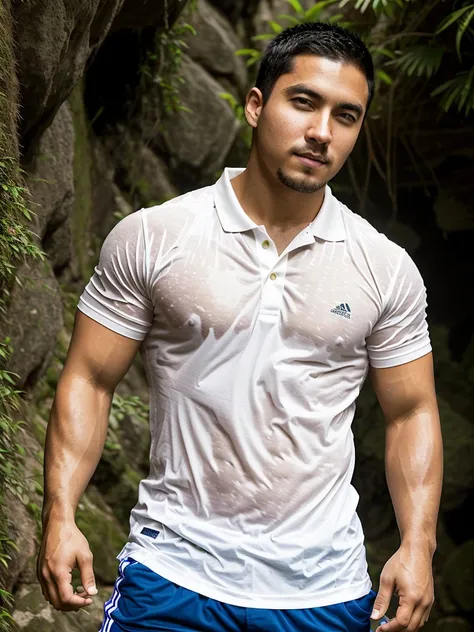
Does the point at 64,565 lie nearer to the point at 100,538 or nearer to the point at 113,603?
the point at 113,603

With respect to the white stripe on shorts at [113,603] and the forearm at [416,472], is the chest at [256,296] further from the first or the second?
the white stripe on shorts at [113,603]

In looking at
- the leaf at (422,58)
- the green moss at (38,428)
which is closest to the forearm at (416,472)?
the green moss at (38,428)

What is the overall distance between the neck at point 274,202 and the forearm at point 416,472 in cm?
64

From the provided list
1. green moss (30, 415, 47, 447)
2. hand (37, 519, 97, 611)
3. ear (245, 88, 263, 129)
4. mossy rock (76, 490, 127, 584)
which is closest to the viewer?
hand (37, 519, 97, 611)

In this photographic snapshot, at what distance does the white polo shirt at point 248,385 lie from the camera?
99.7 inches

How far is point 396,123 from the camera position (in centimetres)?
648

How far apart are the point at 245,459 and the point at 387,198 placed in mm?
5011

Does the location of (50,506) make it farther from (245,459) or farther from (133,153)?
(133,153)

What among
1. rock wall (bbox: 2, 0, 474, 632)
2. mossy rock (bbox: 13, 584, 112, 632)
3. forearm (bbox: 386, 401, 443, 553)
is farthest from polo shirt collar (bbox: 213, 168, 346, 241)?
mossy rock (bbox: 13, 584, 112, 632)

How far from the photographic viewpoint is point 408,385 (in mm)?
2805

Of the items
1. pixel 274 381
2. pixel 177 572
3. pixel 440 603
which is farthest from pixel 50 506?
pixel 440 603

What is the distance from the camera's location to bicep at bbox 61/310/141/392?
8.77 feet

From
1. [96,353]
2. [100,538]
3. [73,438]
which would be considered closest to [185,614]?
[73,438]

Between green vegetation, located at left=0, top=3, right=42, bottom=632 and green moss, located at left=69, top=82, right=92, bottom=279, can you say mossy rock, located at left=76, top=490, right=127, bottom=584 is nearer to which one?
green moss, located at left=69, top=82, right=92, bottom=279
